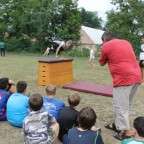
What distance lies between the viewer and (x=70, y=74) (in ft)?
46.2

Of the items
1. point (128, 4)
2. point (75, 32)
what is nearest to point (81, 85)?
point (128, 4)

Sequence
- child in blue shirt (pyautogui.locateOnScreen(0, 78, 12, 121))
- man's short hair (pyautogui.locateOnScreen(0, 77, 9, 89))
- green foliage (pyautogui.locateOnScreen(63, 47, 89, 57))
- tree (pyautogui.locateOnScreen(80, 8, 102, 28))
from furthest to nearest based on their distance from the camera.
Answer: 1. tree (pyautogui.locateOnScreen(80, 8, 102, 28))
2. green foliage (pyautogui.locateOnScreen(63, 47, 89, 57))
3. man's short hair (pyautogui.locateOnScreen(0, 77, 9, 89))
4. child in blue shirt (pyautogui.locateOnScreen(0, 78, 12, 121))

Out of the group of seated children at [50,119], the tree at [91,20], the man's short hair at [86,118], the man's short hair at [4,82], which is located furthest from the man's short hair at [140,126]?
the tree at [91,20]

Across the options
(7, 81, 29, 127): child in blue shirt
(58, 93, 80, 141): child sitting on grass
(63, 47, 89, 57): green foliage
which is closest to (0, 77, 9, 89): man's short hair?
(7, 81, 29, 127): child in blue shirt

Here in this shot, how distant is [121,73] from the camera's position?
23.5 feet

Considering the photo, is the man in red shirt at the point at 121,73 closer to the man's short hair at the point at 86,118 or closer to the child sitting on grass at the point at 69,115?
the child sitting on grass at the point at 69,115

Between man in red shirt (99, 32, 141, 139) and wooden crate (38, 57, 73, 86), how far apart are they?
5777 mm

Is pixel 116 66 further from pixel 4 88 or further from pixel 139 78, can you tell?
pixel 4 88

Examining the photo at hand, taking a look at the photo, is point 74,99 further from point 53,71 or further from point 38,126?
point 53,71

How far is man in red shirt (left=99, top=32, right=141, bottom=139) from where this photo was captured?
7117 millimetres

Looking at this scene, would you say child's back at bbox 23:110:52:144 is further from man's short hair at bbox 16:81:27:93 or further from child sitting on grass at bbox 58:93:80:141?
man's short hair at bbox 16:81:27:93

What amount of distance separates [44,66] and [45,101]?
6085mm

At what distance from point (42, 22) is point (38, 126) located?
130 ft

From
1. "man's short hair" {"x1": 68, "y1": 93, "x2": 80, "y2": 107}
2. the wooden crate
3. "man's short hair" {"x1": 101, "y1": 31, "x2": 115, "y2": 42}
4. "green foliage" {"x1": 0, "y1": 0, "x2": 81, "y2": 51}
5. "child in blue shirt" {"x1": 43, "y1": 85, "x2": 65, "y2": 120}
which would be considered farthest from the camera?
"green foliage" {"x1": 0, "y1": 0, "x2": 81, "y2": 51}
